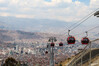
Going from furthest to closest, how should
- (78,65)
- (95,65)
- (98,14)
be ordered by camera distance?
(78,65) < (98,14) < (95,65)

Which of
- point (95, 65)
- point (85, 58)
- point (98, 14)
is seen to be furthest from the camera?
point (85, 58)

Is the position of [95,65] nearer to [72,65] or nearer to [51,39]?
[72,65]

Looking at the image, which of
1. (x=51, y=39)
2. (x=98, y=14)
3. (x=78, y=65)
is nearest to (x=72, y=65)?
(x=78, y=65)

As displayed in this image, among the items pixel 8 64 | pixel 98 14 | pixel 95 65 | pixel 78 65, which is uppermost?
pixel 98 14

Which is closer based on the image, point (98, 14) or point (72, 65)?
point (98, 14)

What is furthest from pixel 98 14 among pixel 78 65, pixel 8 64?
pixel 8 64

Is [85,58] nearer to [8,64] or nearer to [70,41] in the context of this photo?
[70,41]

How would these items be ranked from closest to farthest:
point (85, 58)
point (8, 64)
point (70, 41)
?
1. point (85, 58)
2. point (70, 41)
3. point (8, 64)

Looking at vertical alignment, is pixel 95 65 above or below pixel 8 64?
above

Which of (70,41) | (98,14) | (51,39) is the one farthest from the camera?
(51,39)
